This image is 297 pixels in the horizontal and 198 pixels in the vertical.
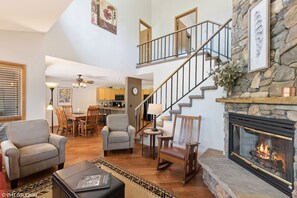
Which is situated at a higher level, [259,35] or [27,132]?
[259,35]

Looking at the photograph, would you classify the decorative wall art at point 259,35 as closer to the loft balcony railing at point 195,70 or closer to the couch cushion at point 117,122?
the loft balcony railing at point 195,70

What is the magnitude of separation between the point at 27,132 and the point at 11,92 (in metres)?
A: 0.90

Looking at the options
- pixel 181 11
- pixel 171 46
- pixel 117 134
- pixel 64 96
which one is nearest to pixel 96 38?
pixel 117 134

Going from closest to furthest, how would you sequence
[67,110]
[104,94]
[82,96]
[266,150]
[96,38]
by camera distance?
1. [266,150]
2. [96,38]
3. [67,110]
4. [82,96]
5. [104,94]

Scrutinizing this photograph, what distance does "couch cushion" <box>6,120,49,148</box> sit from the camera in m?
2.58

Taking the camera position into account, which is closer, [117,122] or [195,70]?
[195,70]

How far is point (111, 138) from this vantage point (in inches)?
138

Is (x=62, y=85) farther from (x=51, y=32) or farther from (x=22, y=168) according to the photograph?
(x=22, y=168)

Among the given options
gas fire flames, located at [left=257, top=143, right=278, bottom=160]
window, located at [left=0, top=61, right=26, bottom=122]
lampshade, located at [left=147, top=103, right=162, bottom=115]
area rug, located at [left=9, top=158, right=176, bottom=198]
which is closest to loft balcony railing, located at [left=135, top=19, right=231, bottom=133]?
lampshade, located at [left=147, top=103, right=162, bottom=115]

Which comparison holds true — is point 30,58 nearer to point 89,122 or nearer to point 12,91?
point 12,91

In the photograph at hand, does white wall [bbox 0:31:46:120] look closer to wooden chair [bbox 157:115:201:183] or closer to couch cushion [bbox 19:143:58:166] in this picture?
couch cushion [bbox 19:143:58:166]

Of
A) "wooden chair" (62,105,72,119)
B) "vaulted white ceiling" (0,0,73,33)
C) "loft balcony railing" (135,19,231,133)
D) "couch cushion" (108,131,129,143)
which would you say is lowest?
"couch cushion" (108,131,129,143)

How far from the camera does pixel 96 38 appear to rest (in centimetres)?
416

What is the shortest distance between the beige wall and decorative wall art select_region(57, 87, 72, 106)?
3138mm
